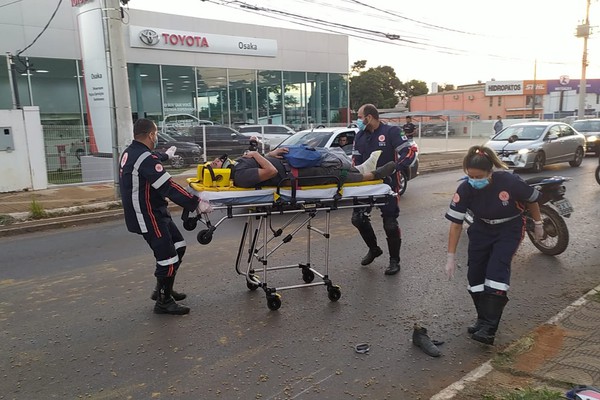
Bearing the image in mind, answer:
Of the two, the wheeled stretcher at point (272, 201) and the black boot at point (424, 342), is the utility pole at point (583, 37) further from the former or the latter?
the black boot at point (424, 342)

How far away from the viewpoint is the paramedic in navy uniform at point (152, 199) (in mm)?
4387

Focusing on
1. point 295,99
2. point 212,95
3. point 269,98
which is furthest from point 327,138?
point 295,99

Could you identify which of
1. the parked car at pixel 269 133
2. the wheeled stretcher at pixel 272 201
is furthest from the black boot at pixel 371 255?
the parked car at pixel 269 133

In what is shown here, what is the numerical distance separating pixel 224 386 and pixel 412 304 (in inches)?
87.6

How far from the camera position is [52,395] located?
3352 mm

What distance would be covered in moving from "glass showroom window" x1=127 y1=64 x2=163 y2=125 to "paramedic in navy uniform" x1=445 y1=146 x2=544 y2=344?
2229 cm

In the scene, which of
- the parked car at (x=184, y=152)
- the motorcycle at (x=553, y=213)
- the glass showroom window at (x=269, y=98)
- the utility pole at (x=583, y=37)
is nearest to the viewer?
the motorcycle at (x=553, y=213)

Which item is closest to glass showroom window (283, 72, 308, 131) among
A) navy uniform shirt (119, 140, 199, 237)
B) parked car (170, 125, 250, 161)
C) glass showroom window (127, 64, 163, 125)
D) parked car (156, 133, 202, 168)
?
glass showroom window (127, 64, 163, 125)

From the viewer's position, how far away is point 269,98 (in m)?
→ 28.7

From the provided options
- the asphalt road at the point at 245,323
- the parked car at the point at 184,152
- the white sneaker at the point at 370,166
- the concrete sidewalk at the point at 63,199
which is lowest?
the asphalt road at the point at 245,323

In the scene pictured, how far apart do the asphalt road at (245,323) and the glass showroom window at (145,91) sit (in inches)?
737

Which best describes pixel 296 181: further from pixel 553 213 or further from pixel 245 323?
pixel 553 213

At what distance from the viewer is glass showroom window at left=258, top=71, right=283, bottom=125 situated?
28297mm

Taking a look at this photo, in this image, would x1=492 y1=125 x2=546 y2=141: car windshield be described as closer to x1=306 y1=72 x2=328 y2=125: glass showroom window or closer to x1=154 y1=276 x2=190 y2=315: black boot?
x1=154 y1=276 x2=190 y2=315: black boot
